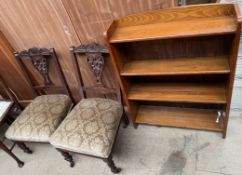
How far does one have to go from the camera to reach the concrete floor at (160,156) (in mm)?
1548

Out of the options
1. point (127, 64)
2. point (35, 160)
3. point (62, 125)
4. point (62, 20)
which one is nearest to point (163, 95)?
point (127, 64)

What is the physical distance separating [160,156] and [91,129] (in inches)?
23.8

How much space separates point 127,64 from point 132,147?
0.72 m

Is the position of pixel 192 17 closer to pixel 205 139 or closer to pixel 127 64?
pixel 127 64

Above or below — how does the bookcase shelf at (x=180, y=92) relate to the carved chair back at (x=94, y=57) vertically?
below

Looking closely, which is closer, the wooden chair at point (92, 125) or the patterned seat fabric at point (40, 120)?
the wooden chair at point (92, 125)

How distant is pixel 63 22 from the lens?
1664 mm

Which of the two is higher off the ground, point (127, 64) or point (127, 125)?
point (127, 64)

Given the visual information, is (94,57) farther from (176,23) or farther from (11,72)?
(11,72)

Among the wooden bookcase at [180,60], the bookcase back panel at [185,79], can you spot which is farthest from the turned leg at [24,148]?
the bookcase back panel at [185,79]

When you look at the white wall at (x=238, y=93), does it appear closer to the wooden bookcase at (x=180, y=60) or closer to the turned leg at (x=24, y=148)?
the wooden bookcase at (x=180, y=60)

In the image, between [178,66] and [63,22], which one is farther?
[63,22]

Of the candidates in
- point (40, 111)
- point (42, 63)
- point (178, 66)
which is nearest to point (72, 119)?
point (40, 111)

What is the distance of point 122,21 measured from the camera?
1415 millimetres
